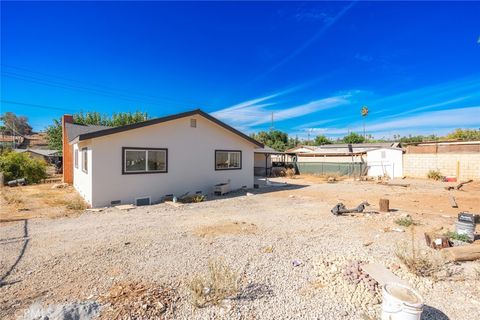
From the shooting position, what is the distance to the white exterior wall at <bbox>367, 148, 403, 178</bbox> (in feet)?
69.7

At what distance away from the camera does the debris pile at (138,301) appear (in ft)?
9.61

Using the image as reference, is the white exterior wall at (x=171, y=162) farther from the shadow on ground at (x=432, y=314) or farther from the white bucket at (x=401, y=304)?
the shadow on ground at (x=432, y=314)

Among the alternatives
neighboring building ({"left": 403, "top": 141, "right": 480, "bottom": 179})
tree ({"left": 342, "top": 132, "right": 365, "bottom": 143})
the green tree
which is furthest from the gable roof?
tree ({"left": 342, "top": 132, "right": 365, "bottom": 143})

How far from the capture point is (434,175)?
18984mm

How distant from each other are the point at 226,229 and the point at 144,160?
514cm

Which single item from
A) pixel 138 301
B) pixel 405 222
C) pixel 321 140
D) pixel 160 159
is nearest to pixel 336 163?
pixel 405 222

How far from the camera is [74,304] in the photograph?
306cm

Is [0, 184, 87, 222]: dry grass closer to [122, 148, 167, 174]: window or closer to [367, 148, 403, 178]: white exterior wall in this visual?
[122, 148, 167, 174]: window

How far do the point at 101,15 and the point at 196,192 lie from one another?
968 centimetres

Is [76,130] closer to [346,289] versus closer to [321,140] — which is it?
[346,289]

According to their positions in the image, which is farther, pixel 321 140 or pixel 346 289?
pixel 321 140

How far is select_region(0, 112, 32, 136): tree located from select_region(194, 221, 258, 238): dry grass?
273 feet

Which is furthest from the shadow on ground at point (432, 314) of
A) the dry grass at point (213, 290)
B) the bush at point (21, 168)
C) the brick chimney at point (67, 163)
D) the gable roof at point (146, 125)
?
the bush at point (21, 168)

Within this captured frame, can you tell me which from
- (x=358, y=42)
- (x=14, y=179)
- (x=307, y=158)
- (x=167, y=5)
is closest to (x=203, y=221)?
(x=167, y=5)
